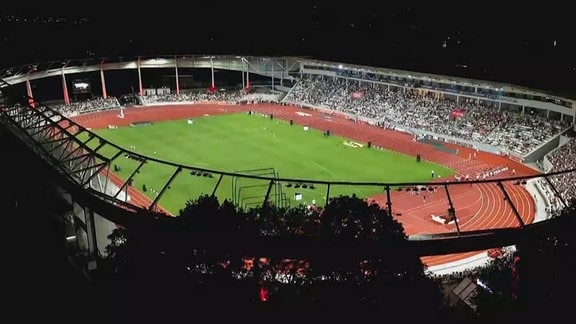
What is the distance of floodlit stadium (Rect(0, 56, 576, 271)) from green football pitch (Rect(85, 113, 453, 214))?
178 mm

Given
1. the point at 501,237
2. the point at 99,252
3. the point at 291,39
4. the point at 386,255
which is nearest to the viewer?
the point at 386,255

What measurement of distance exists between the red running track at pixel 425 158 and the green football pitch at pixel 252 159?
7.82 feet

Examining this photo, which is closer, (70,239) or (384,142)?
(70,239)

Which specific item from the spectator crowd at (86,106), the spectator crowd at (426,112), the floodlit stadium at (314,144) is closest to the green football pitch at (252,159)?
the floodlit stadium at (314,144)

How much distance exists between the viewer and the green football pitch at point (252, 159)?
3953 centimetres

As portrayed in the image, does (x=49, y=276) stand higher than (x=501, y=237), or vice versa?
(x=501, y=237)

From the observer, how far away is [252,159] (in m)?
48.8

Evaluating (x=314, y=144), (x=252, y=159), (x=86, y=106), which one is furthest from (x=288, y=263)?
(x=86, y=106)

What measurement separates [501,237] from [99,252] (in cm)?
1695

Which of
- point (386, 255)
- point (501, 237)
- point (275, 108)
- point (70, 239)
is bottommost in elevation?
point (275, 108)

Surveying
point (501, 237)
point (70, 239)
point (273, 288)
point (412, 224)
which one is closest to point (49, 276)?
point (70, 239)

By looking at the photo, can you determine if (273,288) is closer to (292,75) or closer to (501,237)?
(501,237)

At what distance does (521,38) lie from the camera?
72.4 metres

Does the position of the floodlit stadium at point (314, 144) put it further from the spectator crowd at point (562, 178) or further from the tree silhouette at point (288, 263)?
the tree silhouette at point (288, 263)
